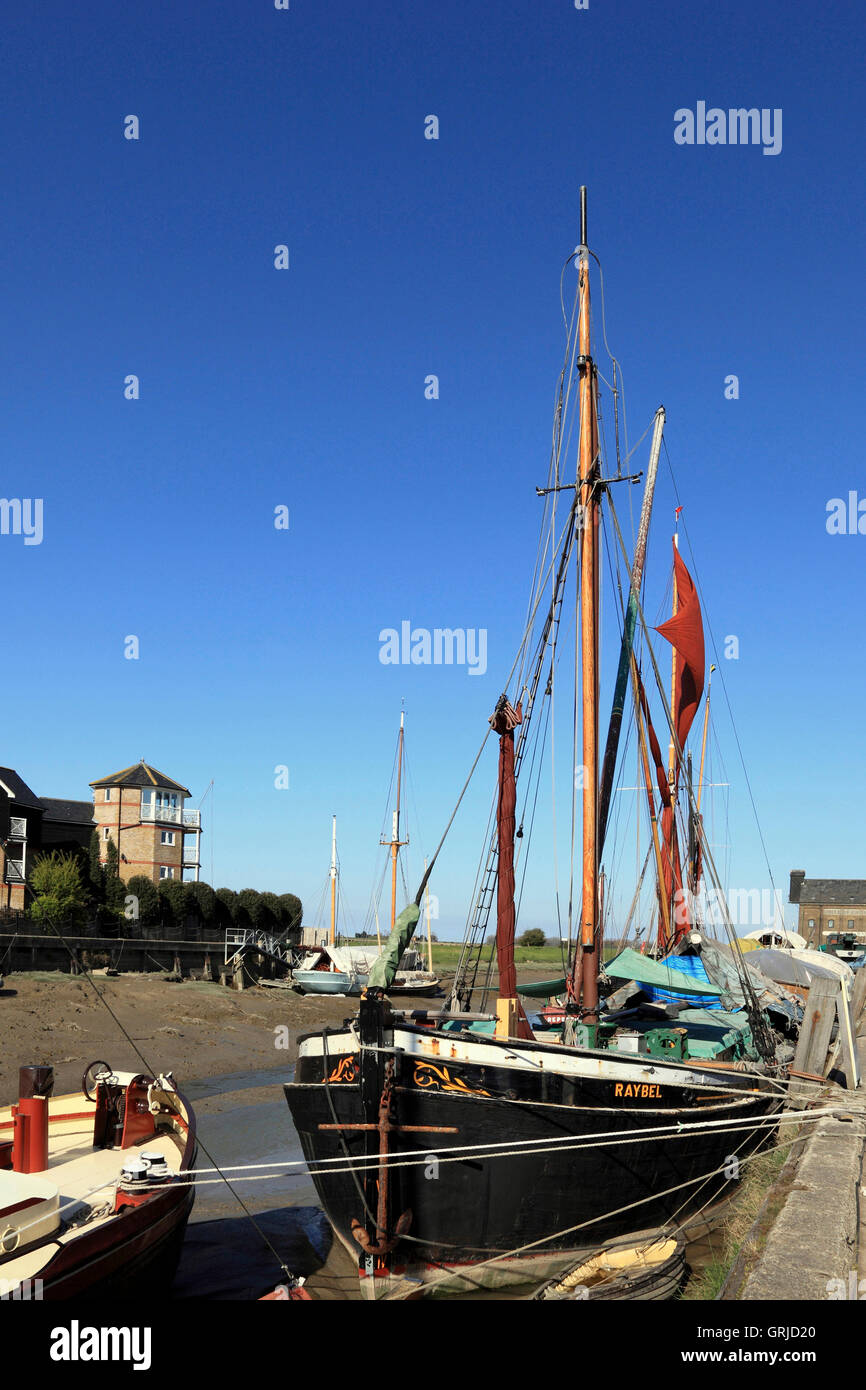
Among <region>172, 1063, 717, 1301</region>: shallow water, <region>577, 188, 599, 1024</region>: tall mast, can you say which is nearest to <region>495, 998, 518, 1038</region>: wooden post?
<region>577, 188, 599, 1024</region>: tall mast

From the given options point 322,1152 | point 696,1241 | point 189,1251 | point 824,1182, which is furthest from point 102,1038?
point 824,1182

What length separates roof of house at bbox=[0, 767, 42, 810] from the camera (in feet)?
177

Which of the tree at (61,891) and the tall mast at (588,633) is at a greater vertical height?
the tall mast at (588,633)

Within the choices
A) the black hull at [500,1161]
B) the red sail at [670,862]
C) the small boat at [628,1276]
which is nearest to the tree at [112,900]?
the red sail at [670,862]

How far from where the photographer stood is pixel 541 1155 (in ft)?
42.1

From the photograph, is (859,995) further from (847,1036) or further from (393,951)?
(393,951)

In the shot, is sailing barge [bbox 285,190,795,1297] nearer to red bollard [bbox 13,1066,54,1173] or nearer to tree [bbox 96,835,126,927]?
red bollard [bbox 13,1066,54,1173]

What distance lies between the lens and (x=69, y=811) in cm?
6291

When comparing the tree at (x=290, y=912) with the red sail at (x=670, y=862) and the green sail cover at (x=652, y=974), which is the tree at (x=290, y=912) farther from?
the green sail cover at (x=652, y=974)

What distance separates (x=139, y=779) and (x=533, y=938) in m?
73.3

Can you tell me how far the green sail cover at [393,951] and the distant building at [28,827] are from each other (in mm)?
35879

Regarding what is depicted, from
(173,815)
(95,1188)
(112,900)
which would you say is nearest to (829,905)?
(173,815)

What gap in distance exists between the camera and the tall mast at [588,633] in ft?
53.8
